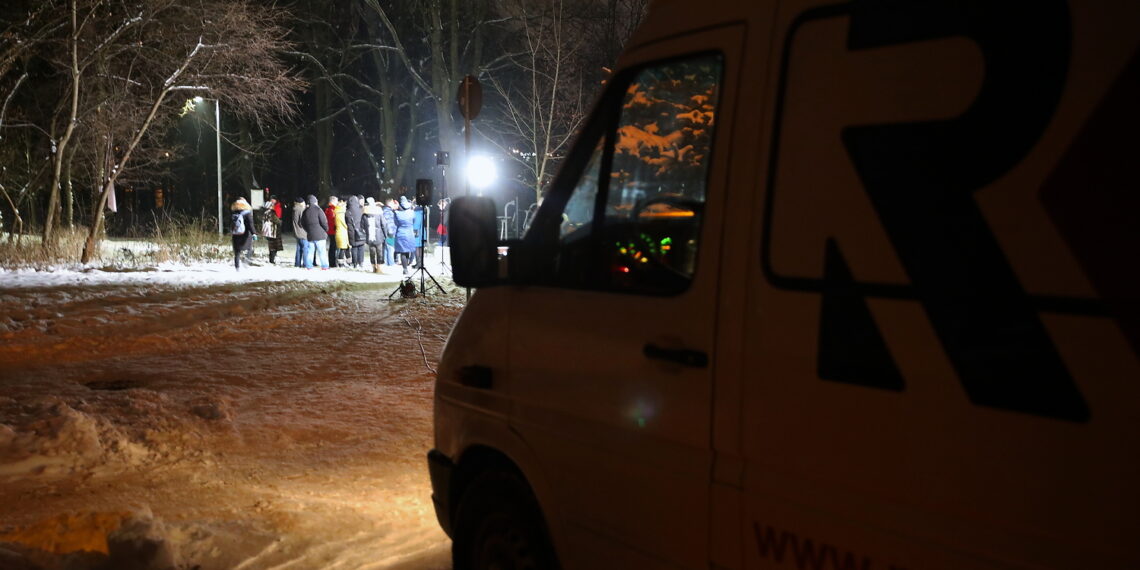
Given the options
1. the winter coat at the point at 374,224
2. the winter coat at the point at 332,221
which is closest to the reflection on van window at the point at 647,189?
the winter coat at the point at 374,224

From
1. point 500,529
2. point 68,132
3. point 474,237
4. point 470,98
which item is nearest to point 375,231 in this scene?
point 68,132

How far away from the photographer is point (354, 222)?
21.6 m

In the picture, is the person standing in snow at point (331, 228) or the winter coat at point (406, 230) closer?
the winter coat at point (406, 230)

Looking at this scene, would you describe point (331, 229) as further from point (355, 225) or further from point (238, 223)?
point (238, 223)

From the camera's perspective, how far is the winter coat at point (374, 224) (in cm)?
2103

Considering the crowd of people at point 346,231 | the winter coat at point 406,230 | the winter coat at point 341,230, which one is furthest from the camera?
the winter coat at point 341,230

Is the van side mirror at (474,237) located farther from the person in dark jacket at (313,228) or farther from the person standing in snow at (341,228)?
the person standing in snow at (341,228)

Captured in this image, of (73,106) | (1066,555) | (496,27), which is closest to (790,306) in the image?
(1066,555)

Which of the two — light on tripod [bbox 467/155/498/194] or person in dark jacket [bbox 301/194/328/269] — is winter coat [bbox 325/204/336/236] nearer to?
person in dark jacket [bbox 301/194/328/269]

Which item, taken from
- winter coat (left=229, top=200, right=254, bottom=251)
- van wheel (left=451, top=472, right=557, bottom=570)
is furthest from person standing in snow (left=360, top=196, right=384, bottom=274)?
van wheel (left=451, top=472, right=557, bottom=570)

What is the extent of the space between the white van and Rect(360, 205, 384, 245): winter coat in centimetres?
1828

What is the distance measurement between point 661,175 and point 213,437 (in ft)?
17.0

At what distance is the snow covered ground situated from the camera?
4.60 meters

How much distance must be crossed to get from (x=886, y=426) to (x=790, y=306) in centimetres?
40
